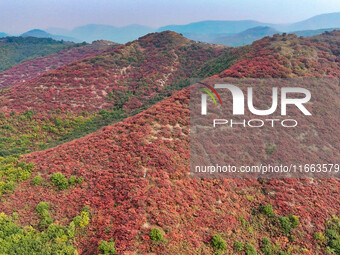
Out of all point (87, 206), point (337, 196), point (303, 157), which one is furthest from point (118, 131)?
point (337, 196)

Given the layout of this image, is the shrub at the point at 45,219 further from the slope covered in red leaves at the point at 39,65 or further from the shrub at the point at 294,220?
the slope covered in red leaves at the point at 39,65

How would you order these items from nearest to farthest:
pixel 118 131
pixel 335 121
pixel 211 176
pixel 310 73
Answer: pixel 211 176, pixel 118 131, pixel 335 121, pixel 310 73

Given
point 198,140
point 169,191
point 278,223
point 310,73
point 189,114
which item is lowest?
point 278,223

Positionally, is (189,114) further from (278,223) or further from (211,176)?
(278,223)

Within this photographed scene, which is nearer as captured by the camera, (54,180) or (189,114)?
(54,180)

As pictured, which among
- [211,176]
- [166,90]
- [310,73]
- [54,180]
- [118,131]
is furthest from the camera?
[166,90]

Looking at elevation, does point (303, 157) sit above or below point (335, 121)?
below

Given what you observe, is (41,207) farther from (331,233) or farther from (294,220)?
(331,233)

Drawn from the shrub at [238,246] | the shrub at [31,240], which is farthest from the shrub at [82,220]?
the shrub at [238,246]
